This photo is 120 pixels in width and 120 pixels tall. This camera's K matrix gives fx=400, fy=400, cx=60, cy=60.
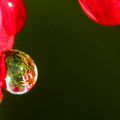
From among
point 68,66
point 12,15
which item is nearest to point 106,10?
point 12,15

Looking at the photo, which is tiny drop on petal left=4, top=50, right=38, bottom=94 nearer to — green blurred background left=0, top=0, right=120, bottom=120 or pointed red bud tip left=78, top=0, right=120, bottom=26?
pointed red bud tip left=78, top=0, right=120, bottom=26

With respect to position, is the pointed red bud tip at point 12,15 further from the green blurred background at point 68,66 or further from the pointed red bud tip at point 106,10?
the green blurred background at point 68,66

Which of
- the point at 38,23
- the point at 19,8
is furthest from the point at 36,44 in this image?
the point at 19,8

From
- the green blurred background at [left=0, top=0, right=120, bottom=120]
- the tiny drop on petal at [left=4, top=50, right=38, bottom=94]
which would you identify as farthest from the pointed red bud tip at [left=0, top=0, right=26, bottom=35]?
the green blurred background at [left=0, top=0, right=120, bottom=120]

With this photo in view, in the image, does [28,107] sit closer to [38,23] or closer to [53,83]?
[53,83]

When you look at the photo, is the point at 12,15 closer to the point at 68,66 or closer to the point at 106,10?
the point at 106,10
